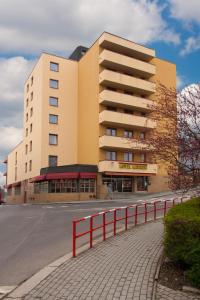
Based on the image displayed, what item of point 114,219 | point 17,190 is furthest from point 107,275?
point 17,190

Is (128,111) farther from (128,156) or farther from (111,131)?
(128,156)

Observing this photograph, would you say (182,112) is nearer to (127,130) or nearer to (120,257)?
(120,257)

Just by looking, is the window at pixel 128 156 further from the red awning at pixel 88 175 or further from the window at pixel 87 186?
the window at pixel 87 186

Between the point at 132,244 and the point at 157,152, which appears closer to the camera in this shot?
the point at 157,152

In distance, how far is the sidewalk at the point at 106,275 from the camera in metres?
6.15

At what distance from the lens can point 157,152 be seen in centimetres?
983

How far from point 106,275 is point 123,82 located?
40787mm

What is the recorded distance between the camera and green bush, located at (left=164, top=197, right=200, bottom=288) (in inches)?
249

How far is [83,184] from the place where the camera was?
43688 mm

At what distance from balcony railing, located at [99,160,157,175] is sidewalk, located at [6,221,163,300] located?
32.9 metres

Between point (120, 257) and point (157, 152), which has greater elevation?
point (157, 152)

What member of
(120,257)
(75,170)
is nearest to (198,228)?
(120,257)

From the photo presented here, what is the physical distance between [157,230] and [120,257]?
179 inches

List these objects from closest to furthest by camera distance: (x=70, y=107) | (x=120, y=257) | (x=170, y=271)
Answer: (x=170, y=271) → (x=120, y=257) → (x=70, y=107)
